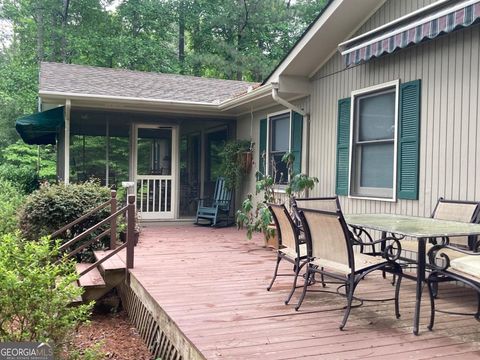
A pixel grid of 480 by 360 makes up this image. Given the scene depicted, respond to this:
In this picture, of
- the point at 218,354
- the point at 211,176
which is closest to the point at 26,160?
the point at 211,176

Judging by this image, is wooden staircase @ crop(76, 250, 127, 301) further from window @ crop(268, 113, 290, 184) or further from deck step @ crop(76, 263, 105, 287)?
window @ crop(268, 113, 290, 184)

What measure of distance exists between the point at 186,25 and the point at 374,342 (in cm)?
1884

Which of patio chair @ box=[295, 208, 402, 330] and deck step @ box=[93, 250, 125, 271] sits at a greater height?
patio chair @ box=[295, 208, 402, 330]

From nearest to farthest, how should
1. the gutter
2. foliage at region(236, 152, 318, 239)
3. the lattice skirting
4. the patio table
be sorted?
the patio table
the lattice skirting
foliage at region(236, 152, 318, 239)
the gutter

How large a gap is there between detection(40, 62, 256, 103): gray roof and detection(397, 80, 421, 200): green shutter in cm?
445

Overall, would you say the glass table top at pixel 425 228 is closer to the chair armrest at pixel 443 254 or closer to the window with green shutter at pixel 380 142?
the chair armrest at pixel 443 254

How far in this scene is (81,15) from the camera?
19328 millimetres

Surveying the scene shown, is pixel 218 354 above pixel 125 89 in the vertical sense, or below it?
below

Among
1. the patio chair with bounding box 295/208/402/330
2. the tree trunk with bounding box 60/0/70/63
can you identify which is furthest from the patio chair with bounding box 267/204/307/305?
the tree trunk with bounding box 60/0/70/63

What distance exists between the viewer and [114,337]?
413 centimetres

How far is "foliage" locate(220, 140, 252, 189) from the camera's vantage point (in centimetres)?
836

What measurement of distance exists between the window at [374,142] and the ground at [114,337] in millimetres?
3094

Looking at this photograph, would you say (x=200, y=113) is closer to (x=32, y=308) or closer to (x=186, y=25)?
(x=32, y=308)

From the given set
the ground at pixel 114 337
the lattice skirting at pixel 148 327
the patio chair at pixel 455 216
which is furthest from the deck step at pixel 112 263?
the patio chair at pixel 455 216
